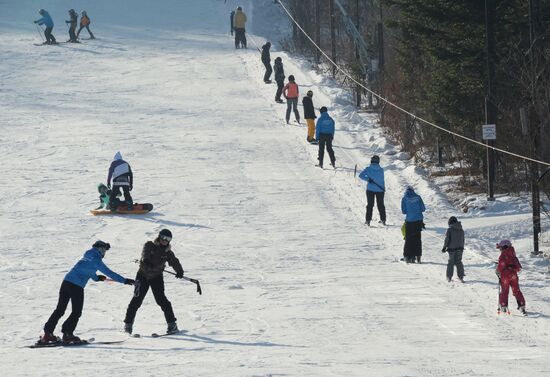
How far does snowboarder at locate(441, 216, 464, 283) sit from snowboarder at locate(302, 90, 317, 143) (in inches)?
479

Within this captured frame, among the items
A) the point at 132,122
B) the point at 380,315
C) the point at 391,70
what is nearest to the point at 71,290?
the point at 380,315

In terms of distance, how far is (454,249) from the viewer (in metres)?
17.6

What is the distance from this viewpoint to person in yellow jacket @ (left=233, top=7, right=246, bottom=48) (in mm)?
44844

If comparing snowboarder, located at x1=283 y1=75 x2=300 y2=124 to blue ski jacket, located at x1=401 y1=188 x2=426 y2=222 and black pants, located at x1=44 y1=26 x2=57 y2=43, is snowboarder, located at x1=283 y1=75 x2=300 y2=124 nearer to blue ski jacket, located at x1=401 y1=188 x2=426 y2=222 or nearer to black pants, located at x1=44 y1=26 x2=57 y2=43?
blue ski jacket, located at x1=401 y1=188 x2=426 y2=222

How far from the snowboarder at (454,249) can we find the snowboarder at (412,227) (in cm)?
142

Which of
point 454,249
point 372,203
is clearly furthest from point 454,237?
point 372,203

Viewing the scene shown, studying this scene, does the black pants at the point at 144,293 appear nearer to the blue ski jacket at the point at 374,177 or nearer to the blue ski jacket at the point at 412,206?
the blue ski jacket at the point at 412,206

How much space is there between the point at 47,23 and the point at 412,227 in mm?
30949

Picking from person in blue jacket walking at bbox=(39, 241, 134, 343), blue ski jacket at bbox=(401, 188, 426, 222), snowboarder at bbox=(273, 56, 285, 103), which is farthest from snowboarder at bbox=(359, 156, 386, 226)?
snowboarder at bbox=(273, 56, 285, 103)

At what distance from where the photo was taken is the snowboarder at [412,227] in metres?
19.2

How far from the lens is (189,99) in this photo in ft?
123

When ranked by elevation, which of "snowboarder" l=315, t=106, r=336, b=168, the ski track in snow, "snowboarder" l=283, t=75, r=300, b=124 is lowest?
the ski track in snow

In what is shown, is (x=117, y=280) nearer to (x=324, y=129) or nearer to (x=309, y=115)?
(x=324, y=129)

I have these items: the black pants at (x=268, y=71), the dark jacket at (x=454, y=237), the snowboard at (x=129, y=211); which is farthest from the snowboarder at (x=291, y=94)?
the dark jacket at (x=454, y=237)
